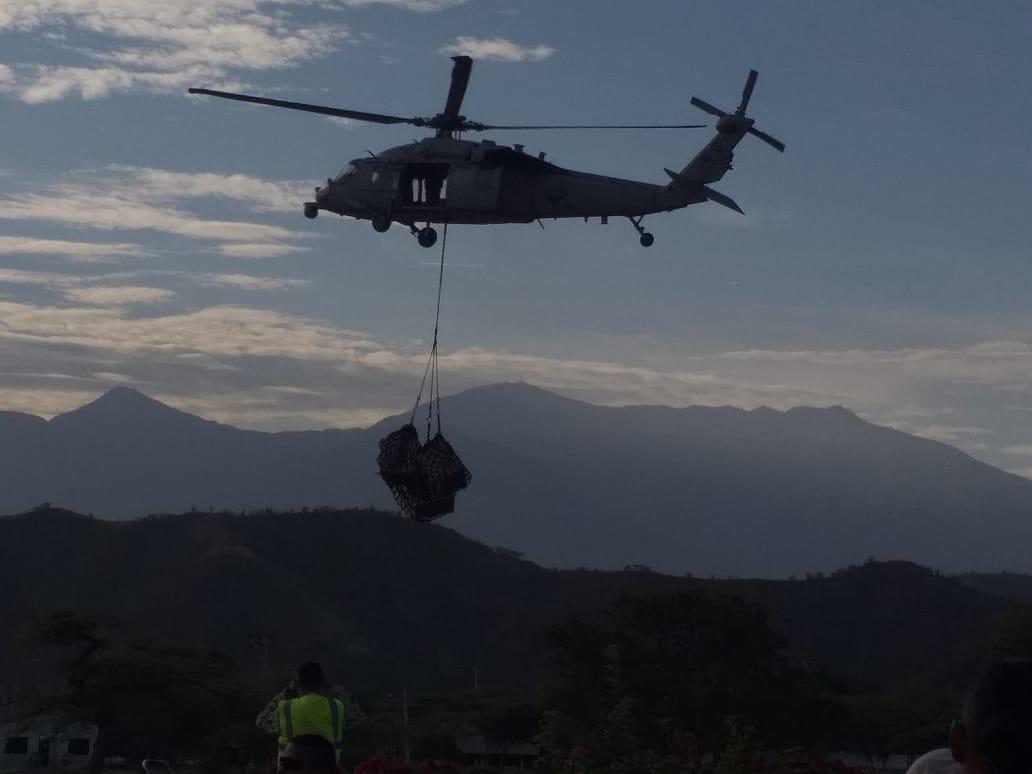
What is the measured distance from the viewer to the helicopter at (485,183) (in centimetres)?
2397

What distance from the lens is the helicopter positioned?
78.6 ft

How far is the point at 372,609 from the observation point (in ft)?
355

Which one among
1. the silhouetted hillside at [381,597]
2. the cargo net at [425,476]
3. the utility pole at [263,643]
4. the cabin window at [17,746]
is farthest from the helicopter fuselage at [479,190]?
the silhouetted hillside at [381,597]

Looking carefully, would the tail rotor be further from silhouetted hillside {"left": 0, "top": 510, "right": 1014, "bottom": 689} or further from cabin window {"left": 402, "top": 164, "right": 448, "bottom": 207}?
silhouetted hillside {"left": 0, "top": 510, "right": 1014, "bottom": 689}

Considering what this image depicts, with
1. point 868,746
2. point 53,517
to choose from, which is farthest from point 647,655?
point 53,517

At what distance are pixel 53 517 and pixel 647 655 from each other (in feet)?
231

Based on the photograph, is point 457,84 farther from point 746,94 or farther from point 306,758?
point 306,758

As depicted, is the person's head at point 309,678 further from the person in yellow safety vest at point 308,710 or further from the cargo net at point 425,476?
the cargo net at point 425,476

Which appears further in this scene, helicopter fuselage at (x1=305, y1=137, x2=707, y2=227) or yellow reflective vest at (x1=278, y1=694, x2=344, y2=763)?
helicopter fuselage at (x1=305, y1=137, x2=707, y2=227)

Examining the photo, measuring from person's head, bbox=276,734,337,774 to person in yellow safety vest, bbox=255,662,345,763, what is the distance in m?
3.46

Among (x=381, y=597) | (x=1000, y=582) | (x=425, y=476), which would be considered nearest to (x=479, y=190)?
(x=425, y=476)

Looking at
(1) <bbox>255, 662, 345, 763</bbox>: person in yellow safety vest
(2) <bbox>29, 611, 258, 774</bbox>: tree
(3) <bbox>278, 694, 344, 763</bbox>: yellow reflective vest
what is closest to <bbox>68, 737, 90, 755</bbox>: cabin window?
(2) <bbox>29, 611, 258, 774</bbox>: tree

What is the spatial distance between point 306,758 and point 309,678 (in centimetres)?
393

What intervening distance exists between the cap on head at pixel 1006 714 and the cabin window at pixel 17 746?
215ft
